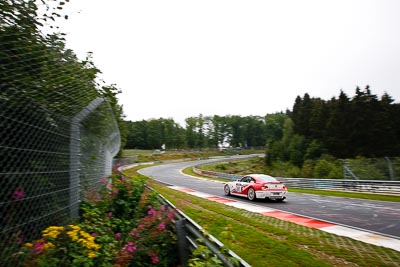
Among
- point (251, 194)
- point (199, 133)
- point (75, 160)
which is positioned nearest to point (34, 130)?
point (75, 160)

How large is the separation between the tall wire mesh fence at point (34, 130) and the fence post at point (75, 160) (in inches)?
0.6

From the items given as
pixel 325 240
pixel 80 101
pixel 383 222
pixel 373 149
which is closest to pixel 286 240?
pixel 325 240

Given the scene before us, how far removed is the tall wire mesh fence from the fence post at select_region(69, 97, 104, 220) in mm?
16

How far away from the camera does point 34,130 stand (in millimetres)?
3451

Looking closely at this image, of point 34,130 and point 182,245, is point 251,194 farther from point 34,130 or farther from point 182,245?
point 34,130

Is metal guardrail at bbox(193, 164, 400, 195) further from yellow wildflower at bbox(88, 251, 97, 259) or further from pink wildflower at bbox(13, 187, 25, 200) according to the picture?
pink wildflower at bbox(13, 187, 25, 200)

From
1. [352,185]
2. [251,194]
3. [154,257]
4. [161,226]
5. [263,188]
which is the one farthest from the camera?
[352,185]

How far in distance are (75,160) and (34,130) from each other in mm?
1771

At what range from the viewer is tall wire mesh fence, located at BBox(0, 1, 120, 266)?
2869mm

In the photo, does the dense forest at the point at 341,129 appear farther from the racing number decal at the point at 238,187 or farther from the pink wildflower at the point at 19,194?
the pink wildflower at the point at 19,194

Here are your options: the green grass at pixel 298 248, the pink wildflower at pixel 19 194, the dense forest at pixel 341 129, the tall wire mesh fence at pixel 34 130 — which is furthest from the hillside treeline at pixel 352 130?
the pink wildflower at pixel 19 194

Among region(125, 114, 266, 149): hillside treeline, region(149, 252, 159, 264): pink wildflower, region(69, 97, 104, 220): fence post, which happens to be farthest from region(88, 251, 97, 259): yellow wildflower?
region(125, 114, 266, 149): hillside treeline

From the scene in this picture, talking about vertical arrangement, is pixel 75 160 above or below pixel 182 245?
A: above

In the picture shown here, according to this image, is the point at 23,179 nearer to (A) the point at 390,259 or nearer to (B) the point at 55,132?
(B) the point at 55,132
